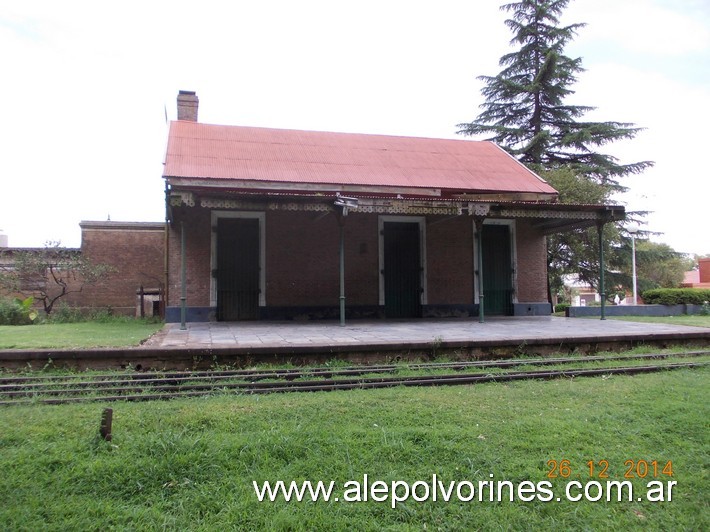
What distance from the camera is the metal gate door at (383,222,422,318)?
1347cm

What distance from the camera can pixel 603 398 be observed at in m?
5.25

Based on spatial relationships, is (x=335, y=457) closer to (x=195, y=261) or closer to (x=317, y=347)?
(x=317, y=347)

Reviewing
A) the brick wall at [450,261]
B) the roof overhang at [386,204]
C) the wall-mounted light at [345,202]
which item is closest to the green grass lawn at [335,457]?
the wall-mounted light at [345,202]

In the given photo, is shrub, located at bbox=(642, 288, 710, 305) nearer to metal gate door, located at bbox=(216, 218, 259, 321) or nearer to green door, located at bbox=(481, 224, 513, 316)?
green door, located at bbox=(481, 224, 513, 316)

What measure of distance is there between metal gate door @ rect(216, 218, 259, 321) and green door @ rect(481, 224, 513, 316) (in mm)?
6223

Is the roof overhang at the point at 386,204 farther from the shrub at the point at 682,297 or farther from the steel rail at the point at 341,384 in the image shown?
the shrub at the point at 682,297

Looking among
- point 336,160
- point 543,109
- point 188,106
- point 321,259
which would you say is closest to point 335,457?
point 321,259

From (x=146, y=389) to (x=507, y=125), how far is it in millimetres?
25921

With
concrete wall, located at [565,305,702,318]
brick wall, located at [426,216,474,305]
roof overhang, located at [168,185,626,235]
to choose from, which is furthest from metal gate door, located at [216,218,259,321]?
concrete wall, located at [565,305,702,318]

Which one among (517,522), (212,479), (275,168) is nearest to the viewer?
(517,522)

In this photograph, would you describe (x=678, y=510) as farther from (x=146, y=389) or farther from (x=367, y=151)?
(x=367, y=151)

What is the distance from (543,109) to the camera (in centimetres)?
2686

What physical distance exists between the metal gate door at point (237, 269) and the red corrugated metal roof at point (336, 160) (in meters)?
1.26

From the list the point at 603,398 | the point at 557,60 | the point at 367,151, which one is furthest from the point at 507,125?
the point at 603,398
